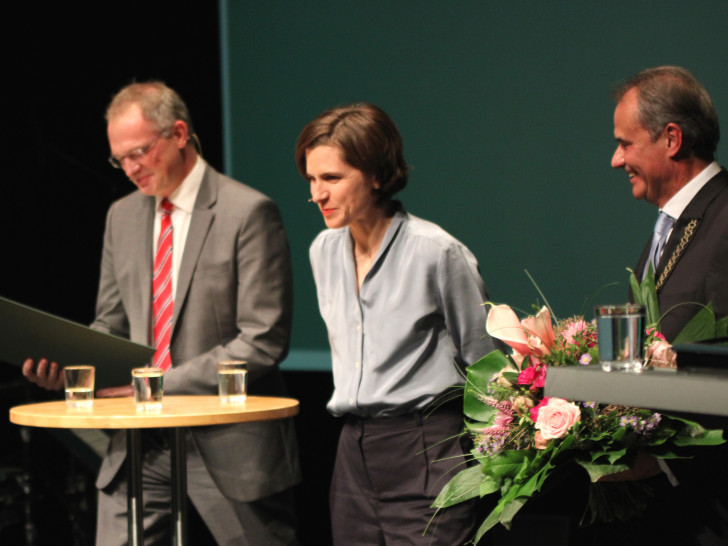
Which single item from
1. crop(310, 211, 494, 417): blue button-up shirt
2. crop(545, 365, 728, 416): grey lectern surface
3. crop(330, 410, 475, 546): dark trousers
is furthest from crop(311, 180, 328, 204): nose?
crop(545, 365, 728, 416): grey lectern surface

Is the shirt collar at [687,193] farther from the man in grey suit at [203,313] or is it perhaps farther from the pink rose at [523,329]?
the man in grey suit at [203,313]

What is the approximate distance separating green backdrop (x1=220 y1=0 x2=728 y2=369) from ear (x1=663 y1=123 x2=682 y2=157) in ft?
6.24

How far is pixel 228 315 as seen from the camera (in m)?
3.24

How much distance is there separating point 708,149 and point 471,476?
3.85 feet

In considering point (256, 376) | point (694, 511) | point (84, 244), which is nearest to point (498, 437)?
point (694, 511)

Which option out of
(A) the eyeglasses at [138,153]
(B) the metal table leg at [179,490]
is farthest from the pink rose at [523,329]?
(A) the eyeglasses at [138,153]

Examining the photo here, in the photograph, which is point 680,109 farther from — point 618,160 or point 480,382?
point 480,382

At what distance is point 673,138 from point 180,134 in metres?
1.69

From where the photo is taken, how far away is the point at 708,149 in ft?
8.60

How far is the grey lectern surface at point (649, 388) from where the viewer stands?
1.26 meters

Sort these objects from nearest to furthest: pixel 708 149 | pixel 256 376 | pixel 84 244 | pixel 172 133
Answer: pixel 708 149 → pixel 256 376 → pixel 172 133 → pixel 84 244

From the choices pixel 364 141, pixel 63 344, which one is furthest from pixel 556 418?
pixel 63 344

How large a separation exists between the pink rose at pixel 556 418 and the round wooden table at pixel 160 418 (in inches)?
36.6

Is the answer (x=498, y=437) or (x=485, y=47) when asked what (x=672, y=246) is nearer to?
(x=498, y=437)
